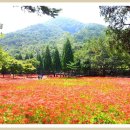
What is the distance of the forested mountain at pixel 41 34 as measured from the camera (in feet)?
37.2

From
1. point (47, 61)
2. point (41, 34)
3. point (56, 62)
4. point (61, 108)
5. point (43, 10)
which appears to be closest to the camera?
point (61, 108)

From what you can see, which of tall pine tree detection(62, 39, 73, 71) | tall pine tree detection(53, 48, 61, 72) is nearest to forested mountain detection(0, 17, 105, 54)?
tall pine tree detection(53, 48, 61, 72)

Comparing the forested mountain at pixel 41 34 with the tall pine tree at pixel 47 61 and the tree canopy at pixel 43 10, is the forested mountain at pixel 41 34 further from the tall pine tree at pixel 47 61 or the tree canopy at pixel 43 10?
the tall pine tree at pixel 47 61

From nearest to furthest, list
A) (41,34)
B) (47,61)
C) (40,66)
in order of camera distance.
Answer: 1. (41,34)
2. (40,66)
3. (47,61)

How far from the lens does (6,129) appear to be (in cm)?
858

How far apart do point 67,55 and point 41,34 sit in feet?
7.55

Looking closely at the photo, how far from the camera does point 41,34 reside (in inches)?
470

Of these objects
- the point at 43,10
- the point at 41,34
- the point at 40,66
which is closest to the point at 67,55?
the point at 40,66

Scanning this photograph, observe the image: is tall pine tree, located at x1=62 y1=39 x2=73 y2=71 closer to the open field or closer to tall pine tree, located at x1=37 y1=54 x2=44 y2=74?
tall pine tree, located at x1=37 y1=54 x2=44 y2=74

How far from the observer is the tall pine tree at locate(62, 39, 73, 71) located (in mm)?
13660

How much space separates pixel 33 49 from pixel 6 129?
4454mm

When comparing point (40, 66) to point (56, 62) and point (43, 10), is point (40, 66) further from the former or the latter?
point (43, 10)

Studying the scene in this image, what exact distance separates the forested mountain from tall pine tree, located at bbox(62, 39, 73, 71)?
1185 millimetres

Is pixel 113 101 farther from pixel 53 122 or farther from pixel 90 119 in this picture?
pixel 53 122
